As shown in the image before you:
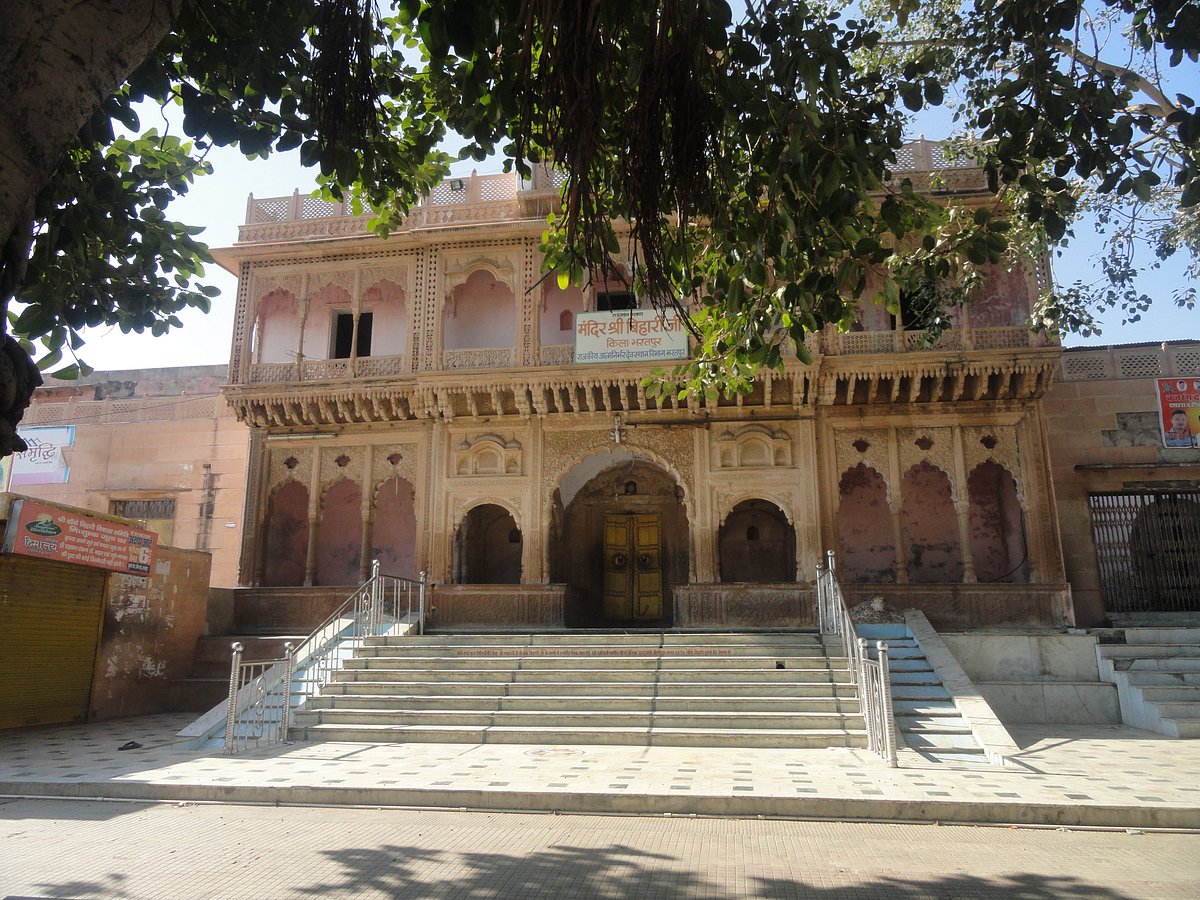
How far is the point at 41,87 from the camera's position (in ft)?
7.82

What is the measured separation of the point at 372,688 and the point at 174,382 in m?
11.7

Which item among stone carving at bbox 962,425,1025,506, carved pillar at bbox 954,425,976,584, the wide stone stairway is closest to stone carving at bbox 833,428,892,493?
carved pillar at bbox 954,425,976,584

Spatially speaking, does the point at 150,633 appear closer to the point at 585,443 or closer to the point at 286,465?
the point at 286,465

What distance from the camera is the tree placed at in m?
3.88

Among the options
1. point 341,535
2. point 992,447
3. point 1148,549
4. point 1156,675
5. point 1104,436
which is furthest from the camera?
point 341,535

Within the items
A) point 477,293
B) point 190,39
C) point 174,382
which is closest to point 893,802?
point 190,39

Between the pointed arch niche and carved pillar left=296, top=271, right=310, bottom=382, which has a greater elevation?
carved pillar left=296, top=271, right=310, bottom=382

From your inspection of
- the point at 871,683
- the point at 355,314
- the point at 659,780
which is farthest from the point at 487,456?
the point at 659,780

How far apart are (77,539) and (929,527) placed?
46.1 ft

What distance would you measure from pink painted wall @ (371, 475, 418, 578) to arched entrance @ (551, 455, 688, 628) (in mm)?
3157

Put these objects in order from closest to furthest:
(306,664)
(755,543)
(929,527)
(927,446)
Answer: (306,664)
(927,446)
(929,527)
(755,543)

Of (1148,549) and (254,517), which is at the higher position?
(254,517)

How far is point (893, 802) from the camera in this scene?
21.3 ft

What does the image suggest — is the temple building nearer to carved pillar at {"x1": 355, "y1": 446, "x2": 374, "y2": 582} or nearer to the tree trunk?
carved pillar at {"x1": 355, "y1": 446, "x2": 374, "y2": 582}
